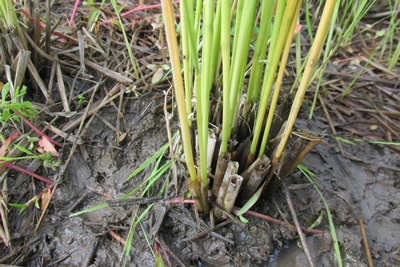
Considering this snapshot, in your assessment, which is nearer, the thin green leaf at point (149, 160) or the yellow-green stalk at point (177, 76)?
the yellow-green stalk at point (177, 76)

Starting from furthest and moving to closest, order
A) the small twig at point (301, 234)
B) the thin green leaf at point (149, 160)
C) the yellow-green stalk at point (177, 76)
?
the thin green leaf at point (149, 160), the small twig at point (301, 234), the yellow-green stalk at point (177, 76)

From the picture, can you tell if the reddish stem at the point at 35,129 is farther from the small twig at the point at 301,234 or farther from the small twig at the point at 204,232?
the small twig at the point at 301,234

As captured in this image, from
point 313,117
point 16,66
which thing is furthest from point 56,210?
point 313,117

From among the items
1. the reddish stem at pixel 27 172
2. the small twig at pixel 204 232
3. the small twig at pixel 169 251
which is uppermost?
the reddish stem at pixel 27 172

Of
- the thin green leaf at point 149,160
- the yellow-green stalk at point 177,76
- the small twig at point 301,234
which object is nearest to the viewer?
the yellow-green stalk at point 177,76

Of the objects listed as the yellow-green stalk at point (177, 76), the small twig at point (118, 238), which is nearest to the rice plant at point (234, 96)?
the yellow-green stalk at point (177, 76)

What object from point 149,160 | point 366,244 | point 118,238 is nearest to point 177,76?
point 149,160

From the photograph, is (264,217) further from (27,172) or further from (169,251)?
(27,172)

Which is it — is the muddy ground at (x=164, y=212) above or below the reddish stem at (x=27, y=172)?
below
